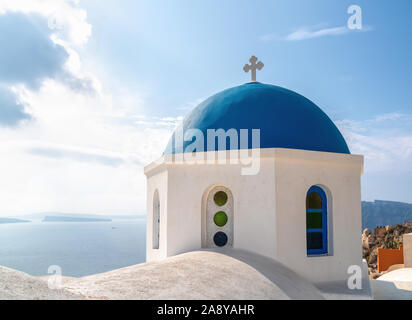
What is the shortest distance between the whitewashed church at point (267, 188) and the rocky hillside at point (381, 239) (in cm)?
2833

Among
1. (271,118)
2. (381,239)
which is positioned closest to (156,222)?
(271,118)

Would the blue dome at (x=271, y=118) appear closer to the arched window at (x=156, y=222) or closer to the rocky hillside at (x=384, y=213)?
the arched window at (x=156, y=222)

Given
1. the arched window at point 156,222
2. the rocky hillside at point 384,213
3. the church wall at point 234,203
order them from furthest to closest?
the rocky hillside at point 384,213 → the arched window at point 156,222 → the church wall at point 234,203

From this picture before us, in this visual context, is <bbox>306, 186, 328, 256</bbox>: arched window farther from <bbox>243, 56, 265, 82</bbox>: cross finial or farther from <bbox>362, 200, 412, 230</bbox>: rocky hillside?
<bbox>362, 200, 412, 230</bbox>: rocky hillside

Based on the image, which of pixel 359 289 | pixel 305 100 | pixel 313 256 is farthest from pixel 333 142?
pixel 359 289

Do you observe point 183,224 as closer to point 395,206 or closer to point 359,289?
point 359,289

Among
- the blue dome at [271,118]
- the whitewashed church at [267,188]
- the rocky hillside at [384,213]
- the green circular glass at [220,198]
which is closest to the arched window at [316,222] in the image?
the whitewashed church at [267,188]

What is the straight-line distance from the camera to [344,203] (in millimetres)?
8305

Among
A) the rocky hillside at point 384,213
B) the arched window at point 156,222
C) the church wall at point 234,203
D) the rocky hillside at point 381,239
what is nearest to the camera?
the church wall at point 234,203

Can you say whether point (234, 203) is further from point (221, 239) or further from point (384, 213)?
point (384, 213)

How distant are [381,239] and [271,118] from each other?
34733 mm

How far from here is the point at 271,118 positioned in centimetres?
825

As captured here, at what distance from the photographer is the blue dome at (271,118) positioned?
8.10m
